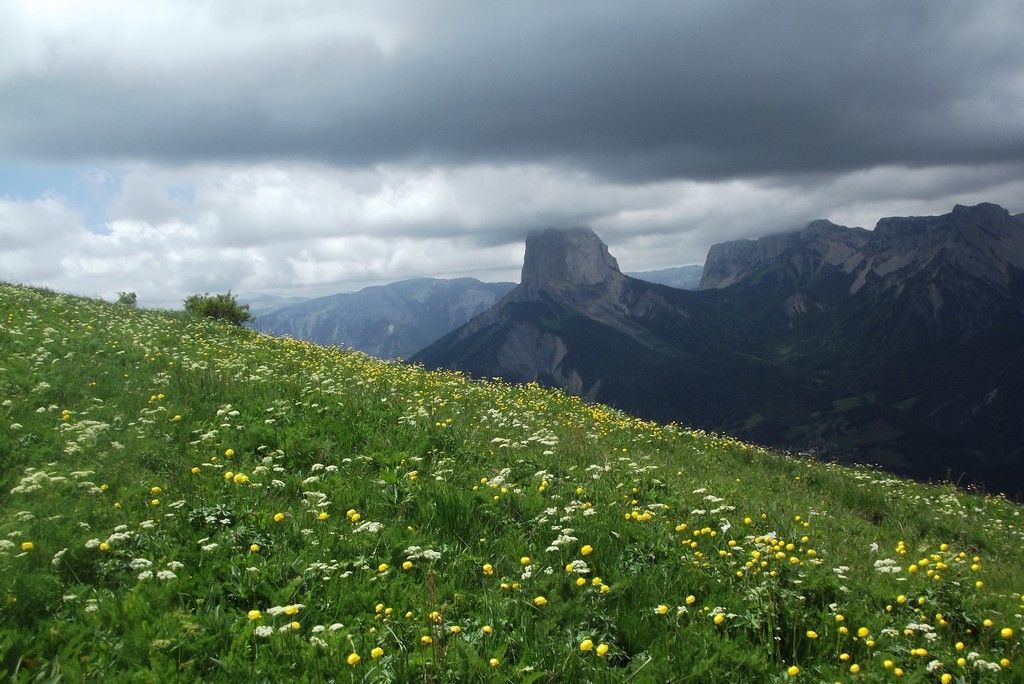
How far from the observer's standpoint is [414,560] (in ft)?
20.5

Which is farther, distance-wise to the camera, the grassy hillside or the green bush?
the green bush

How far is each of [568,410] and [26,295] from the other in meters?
18.6

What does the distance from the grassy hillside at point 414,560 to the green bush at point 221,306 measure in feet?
84.7

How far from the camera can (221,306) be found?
1452 inches

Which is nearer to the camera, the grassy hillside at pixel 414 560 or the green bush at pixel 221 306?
the grassy hillside at pixel 414 560

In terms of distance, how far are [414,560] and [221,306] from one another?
113 feet

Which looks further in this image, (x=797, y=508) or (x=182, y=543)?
(x=797, y=508)

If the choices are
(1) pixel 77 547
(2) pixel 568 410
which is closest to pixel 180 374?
(1) pixel 77 547

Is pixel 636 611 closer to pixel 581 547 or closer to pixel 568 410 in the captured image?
pixel 581 547

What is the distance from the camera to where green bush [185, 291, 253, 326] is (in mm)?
36375

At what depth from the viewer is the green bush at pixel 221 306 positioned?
3638 cm

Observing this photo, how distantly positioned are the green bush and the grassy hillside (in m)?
25.8

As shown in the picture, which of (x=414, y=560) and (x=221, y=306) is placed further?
(x=221, y=306)

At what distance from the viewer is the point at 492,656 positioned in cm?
471
